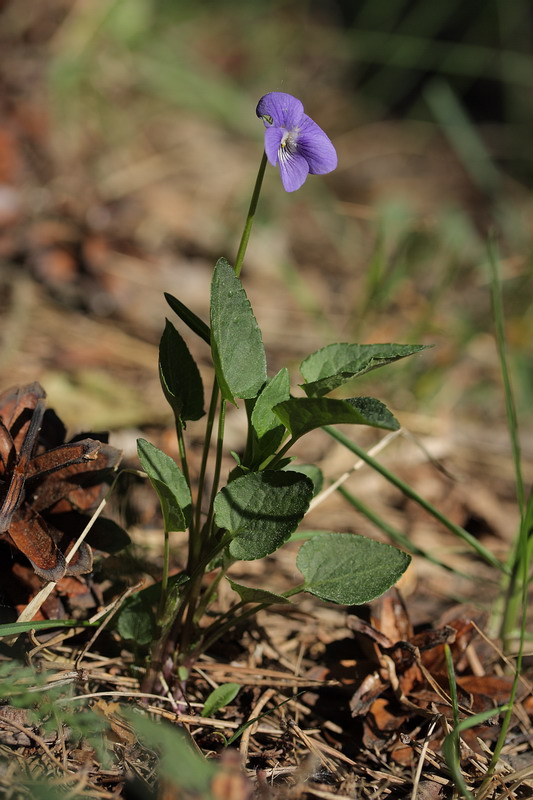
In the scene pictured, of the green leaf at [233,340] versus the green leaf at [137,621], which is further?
the green leaf at [137,621]

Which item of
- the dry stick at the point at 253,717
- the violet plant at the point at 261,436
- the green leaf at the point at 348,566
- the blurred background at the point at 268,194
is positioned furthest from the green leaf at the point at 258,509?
the blurred background at the point at 268,194

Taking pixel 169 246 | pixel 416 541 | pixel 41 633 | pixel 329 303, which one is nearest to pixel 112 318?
pixel 169 246

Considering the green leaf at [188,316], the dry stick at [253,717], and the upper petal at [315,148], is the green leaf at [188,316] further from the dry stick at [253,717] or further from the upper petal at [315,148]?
the dry stick at [253,717]

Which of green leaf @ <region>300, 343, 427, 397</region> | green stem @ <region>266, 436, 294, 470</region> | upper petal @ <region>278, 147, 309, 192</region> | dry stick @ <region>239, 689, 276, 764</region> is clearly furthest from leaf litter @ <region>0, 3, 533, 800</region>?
upper petal @ <region>278, 147, 309, 192</region>

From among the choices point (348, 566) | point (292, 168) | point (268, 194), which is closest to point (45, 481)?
point (348, 566)

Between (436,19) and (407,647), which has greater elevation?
(436,19)

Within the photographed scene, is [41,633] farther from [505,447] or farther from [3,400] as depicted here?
[505,447]
